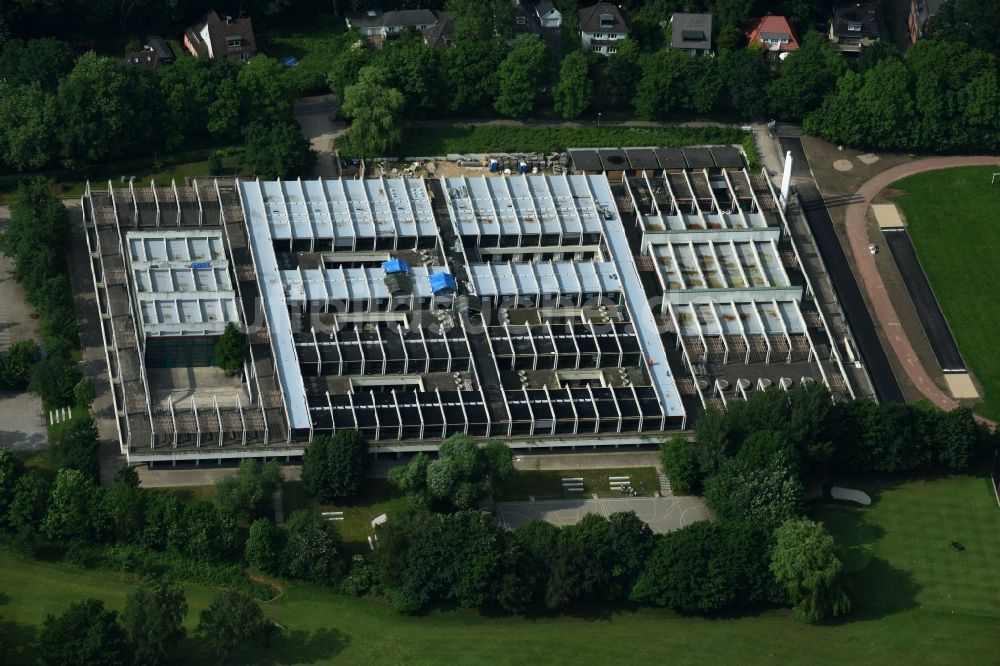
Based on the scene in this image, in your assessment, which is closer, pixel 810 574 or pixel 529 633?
pixel 810 574

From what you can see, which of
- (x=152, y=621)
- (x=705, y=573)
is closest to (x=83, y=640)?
(x=152, y=621)

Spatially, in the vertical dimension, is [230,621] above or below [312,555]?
below

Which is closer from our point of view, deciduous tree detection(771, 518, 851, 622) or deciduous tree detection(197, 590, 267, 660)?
deciduous tree detection(197, 590, 267, 660)

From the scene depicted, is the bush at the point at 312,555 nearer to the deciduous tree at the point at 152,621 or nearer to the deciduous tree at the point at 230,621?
the deciduous tree at the point at 230,621

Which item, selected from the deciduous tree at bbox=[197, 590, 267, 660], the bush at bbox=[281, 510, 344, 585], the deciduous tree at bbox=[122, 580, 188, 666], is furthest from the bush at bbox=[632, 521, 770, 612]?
the deciduous tree at bbox=[122, 580, 188, 666]

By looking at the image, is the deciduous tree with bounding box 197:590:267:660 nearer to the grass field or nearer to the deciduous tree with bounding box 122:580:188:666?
the grass field

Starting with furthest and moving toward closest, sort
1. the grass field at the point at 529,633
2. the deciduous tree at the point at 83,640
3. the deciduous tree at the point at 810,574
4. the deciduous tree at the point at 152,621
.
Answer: the deciduous tree at the point at 810,574 < the grass field at the point at 529,633 < the deciduous tree at the point at 152,621 < the deciduous tree at the point at 83,640

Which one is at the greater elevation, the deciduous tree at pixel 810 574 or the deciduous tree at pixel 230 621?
the deciduous tree at pixel 230 621

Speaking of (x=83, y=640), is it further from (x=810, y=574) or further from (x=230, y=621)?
(x=810, y=574)

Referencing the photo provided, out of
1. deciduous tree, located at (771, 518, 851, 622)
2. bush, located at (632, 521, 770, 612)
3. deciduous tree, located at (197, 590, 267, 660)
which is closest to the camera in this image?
deciduous tree, located at (197, 590, 267, 660)

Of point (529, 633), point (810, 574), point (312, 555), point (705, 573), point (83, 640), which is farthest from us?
point (312, 555)

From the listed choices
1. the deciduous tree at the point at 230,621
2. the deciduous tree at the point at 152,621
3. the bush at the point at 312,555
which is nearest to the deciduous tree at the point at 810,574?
the bush at the point at 312,555

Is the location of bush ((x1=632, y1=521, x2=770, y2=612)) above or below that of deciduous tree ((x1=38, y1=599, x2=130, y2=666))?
below

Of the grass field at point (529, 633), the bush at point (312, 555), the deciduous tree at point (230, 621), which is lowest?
the grass field at point (529, 633)
